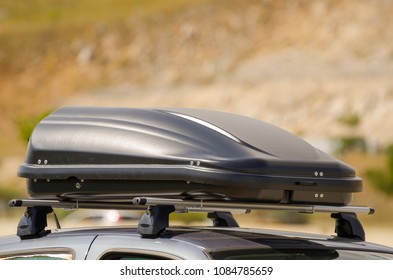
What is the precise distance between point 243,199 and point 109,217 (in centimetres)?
4254

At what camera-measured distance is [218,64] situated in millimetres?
118500

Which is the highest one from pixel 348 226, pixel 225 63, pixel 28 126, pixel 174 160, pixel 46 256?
pixel 225 63

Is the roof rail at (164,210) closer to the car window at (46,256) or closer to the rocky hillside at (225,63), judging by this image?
the car window at (46,256)

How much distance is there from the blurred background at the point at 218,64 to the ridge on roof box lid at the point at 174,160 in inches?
2589

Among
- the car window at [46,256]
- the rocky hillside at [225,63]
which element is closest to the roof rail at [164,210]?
the car window at [46,256]

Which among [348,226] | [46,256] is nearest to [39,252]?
[46,256]

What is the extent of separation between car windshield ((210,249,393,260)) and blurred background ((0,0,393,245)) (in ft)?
216

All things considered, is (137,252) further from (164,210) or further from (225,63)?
(225,63)

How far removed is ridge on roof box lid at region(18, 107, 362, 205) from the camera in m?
4.83

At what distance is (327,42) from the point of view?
111 meters

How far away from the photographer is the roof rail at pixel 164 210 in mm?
4840

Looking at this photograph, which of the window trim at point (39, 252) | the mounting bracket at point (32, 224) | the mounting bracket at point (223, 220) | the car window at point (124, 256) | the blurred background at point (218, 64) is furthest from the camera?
the blurred background at point (218, 64)

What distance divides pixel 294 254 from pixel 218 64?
4481 inches

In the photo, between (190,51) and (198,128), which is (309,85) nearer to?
(190,51)
